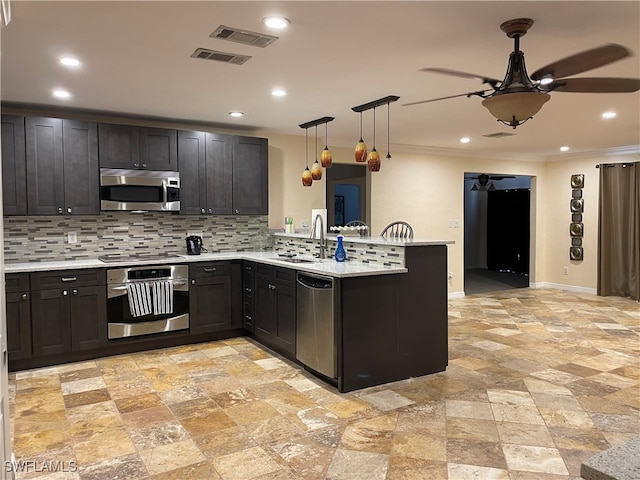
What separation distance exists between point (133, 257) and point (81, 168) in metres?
1.04

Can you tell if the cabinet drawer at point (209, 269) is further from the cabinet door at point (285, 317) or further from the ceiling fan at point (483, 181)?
the ceiling fan at point (483, 181)

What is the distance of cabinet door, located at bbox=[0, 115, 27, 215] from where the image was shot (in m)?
4.42

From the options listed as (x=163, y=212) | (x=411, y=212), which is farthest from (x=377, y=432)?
(x=411, y=212)

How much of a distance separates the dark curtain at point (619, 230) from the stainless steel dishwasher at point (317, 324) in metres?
6.08

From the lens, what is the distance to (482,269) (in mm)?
11953

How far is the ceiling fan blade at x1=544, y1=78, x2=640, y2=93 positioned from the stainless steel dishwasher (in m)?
1.97

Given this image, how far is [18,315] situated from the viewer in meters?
4.20

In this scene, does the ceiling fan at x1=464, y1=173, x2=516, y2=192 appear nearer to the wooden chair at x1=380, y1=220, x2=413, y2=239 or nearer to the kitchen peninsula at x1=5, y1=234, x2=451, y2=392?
the wooden chair at x1=380, y1=220, x2=413, y2=239

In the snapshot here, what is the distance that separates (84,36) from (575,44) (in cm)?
299

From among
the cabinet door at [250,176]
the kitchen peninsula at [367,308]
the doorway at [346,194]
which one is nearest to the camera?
the kitchen peninsula at [367,308]

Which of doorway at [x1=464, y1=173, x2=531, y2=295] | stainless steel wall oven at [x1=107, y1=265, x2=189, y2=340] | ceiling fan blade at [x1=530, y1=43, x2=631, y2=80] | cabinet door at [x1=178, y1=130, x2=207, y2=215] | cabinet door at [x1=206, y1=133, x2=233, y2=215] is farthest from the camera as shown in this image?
doorway at [x1=464, y1=173, x2=531, y2=295]

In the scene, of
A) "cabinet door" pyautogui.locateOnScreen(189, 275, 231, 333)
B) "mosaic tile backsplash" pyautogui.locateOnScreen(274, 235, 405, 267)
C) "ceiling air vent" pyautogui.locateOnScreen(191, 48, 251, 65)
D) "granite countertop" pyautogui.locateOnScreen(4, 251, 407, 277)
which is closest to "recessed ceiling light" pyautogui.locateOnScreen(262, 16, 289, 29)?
"ceiling air vent" pyautogui.locateOnScreen(191, 48, 251, 65)

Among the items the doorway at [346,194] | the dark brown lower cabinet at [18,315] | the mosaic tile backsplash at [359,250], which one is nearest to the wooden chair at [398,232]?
the mosaic tile backsplash at [359,250]

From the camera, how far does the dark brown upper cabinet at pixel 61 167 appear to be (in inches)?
179
